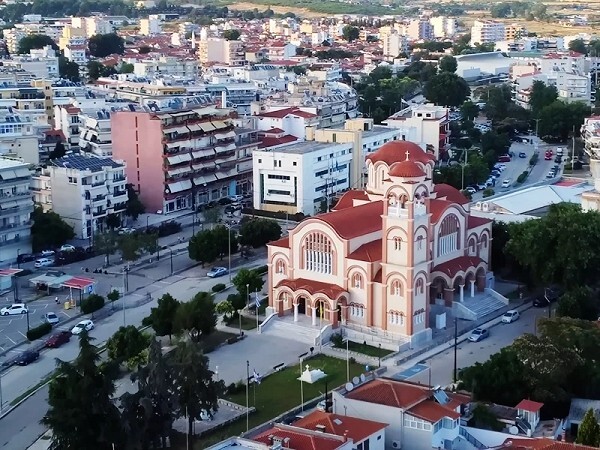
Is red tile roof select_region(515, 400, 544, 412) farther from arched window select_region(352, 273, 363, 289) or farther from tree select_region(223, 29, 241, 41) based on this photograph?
tree select_region(223, 29, 241, 41)

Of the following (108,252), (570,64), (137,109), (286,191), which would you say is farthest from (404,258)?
(570,64)

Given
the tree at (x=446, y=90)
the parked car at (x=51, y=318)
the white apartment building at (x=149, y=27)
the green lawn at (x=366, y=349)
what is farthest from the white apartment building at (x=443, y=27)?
the green lawn at (x=366, y=349)

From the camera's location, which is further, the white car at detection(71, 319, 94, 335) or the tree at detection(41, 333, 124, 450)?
the white car at detection(71, 319, 94, 335)

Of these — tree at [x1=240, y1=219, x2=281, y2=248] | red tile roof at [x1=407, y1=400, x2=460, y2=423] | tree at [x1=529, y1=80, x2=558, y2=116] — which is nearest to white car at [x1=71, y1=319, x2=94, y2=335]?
tree at [x1=240, y1=219, x2=281, y2=248]

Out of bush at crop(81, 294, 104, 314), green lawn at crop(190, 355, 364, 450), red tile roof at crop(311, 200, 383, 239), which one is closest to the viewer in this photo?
green lawn at crop(190, 355, 364, 450)

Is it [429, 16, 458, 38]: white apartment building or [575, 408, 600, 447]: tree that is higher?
[429, 16, 458, 38]: white apartment building

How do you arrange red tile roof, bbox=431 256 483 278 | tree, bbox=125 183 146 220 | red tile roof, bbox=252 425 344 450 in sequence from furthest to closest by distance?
tree, bbox=125 183 146 220 → red tile roof, bbox=431 256 483 278 → red tile roof, bbox=252 425 344 450

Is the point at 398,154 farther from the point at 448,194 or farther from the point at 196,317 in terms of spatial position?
the point at 196,317

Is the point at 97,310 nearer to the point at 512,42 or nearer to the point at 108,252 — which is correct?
the point at 108,252
